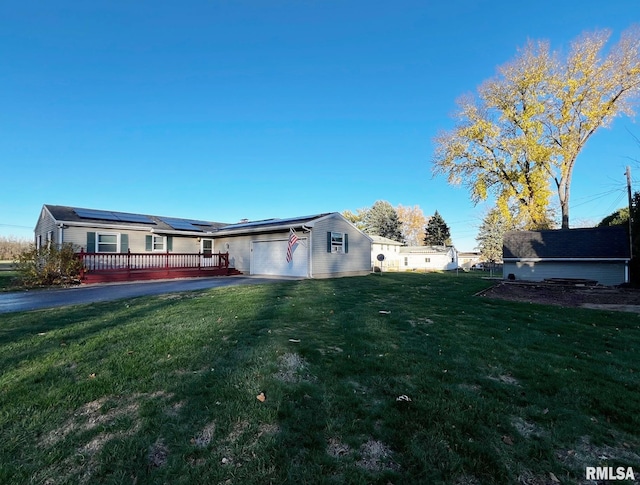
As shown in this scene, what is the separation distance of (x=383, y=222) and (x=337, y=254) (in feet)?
115

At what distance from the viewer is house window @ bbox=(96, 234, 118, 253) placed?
674 inches

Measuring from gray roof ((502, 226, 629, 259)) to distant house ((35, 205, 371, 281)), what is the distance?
31.4 feet

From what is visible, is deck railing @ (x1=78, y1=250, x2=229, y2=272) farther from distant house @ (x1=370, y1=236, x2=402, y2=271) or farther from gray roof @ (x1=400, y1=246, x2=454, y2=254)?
gray roof @ (x1=400, y1=246, x2=454, y2=254)

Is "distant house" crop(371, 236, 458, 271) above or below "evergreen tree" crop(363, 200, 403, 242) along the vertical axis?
below

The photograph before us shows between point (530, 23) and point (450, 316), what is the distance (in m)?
17.7

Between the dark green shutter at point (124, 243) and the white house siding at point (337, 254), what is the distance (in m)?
10.6

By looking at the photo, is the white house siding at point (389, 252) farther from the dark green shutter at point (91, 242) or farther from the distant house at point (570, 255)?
the dark green shutter at point (91, 242)

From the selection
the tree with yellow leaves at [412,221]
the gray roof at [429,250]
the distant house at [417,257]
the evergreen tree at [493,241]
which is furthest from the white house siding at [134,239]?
the tree with yellow leaves at [412,221]

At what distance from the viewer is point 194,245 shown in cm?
2105

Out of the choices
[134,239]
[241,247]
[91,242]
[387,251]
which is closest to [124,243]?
[134,239]

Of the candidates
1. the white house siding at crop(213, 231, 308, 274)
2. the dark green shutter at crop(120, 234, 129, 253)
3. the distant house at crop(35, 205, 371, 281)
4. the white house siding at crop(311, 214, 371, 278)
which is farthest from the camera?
the white house siding at crop(213, 231, 308, 274)

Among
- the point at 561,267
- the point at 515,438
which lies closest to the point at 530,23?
the point at 561,267

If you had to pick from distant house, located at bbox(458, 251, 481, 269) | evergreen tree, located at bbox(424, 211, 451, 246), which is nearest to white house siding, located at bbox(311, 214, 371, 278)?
evergreen tree, located at bbox(424, 211, 451, 246)

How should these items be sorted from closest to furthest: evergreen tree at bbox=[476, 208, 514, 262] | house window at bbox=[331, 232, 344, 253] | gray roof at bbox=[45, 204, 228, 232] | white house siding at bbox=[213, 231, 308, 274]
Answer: gray roof at bbox=[45, 204, 228, 232] < house window at bbox=[331, 232, 344, 253] < white house siding at bbox=[213, 231, 308, 274] < evergreen tree at bbox=[476, 208, 514, 262]
